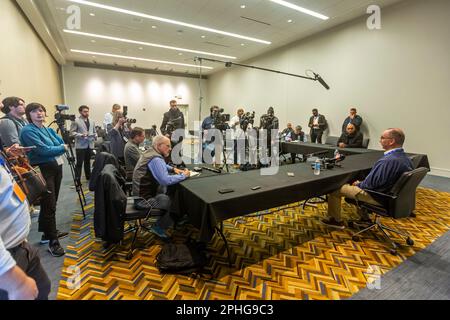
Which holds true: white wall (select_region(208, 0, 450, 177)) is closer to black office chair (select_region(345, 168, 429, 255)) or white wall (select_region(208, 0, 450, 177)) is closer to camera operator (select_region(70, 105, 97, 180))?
black office chair (select_region(345, 168, 429, 255))

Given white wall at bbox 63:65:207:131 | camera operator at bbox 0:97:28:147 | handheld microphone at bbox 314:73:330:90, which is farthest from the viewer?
white wall at bbox 63:65:207:131

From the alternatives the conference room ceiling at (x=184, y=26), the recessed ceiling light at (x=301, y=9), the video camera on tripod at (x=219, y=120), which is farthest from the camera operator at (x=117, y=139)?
the recessed ceiling light at (x=301, y=9)

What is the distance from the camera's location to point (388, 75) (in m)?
5.80

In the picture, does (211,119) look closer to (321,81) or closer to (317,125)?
(317,125)

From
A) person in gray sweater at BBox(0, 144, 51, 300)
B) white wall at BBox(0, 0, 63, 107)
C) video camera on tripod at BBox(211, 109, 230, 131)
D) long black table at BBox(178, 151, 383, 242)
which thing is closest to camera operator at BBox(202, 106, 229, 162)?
video camera on tripod at BBox(211, 109, 230, 131)

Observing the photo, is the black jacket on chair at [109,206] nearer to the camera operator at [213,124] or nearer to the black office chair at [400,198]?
the black office chair at [400,198]

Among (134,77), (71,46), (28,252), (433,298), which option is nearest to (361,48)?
(433,298)

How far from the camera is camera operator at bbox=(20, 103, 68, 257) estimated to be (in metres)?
2.12

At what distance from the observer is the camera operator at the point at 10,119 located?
250cm

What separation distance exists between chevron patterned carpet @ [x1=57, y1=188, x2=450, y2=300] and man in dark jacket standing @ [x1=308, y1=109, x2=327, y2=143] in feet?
15.5

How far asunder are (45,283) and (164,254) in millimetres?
1005

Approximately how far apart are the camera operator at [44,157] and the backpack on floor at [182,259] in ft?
3.39

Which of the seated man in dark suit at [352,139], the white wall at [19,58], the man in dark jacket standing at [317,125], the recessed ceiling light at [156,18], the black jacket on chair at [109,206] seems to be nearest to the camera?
the black jacket on chair at [109,206]

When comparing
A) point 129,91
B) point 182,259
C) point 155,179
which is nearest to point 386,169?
point 182,259
